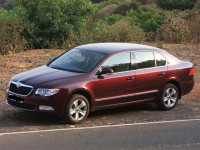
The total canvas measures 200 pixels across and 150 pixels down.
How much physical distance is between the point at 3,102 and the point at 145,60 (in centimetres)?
364

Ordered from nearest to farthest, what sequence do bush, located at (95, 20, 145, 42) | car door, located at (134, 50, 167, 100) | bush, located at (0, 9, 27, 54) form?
1. car door, located at (134, 50, 167, 100)
2. bush, located at (0, 9, 27, 54)
3. bush, located at (95, 20, 145, 42)

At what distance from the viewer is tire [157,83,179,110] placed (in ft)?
38.2

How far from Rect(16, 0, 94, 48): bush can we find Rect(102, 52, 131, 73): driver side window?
967cm

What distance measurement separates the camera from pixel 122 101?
10883 mm

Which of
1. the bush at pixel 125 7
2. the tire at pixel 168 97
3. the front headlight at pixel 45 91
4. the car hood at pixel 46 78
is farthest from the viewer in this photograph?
the bush at pixel 125 7

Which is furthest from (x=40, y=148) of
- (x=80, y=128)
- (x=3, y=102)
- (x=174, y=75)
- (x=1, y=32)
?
(x=1, y=32)

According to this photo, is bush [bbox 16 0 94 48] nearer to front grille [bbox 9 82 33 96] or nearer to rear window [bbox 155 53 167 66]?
rear window [bbox 155 53 167 66]

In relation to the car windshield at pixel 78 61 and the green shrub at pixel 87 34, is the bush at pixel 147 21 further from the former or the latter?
→ the car windshield at pixel 78 61

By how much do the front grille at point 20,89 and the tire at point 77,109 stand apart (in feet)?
2.84

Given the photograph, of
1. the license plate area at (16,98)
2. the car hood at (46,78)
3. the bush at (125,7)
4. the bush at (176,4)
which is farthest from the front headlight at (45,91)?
the bush at (125,7)

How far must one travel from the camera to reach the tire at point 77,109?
992 centimetres

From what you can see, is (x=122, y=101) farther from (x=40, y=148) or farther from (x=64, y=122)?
(x=40, y=148)

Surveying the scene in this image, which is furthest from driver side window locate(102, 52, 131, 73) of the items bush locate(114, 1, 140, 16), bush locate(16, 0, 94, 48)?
bush locate(114, 1, 140, 16)

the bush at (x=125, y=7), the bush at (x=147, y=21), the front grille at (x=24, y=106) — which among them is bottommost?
the front grille at (x=24, y=106)
